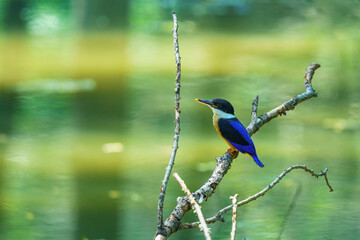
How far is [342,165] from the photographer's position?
631 centimetres

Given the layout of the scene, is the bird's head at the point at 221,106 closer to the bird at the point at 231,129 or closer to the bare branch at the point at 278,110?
the bird at the point at 231,129

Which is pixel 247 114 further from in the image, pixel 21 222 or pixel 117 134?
pixel 21 222

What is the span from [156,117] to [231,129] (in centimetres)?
389

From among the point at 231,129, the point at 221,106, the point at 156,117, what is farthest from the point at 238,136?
the point at 156,117

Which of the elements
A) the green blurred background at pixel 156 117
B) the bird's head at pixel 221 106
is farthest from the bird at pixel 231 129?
the green blurred background at pixel 156 117

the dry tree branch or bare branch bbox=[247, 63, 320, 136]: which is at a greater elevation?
bare branch bbox=[247, 63, 320, 136]

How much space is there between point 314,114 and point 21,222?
12.6 feet

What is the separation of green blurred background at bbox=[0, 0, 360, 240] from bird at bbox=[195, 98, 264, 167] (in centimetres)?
58

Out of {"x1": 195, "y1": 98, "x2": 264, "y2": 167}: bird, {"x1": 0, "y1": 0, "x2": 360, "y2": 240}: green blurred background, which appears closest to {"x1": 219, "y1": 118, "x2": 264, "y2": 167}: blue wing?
{"x1": 195, "y1": 98, "x2": 264, "y2": 167}: bird

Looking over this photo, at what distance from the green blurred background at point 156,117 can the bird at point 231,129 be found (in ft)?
1.89

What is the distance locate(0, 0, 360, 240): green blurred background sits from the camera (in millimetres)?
5281

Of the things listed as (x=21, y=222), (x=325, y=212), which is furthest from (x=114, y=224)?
(x=325, y=212)

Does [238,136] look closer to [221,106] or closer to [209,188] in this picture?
[221,106]

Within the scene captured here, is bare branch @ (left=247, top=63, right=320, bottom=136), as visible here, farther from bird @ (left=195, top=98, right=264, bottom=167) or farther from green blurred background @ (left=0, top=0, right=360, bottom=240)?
green blurred background @ (left=0, top=0, right=360, bottom=240)
